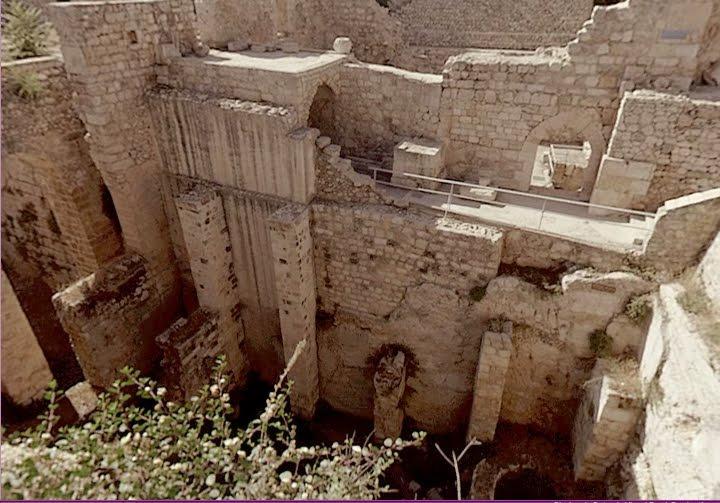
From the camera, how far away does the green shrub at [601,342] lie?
7.22 metres

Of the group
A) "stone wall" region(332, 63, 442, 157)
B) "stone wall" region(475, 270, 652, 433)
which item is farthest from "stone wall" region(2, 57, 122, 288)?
"stone wall" region(475, 270, 652, 433)

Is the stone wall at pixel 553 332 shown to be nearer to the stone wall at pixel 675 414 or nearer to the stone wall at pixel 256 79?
the stone wall at pixel 675 414

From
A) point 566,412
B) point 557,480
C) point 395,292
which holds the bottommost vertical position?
point 557,480

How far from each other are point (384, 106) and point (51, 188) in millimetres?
6421

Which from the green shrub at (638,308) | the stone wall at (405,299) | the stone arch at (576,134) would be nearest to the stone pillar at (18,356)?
the stone wall at (405,299)

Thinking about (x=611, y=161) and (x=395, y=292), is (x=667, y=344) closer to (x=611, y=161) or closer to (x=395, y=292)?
(x=611, y=161)

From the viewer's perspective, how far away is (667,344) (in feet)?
19.8

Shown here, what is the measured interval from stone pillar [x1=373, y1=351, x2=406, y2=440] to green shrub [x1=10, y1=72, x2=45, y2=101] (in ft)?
23.3

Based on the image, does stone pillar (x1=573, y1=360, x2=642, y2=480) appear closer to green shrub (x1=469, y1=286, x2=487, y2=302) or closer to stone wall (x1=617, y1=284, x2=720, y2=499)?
stone wall (x1=617, y1=284, x2=720, y2=499)

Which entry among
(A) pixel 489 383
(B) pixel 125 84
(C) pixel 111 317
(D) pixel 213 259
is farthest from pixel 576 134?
(C) pixel 111 317

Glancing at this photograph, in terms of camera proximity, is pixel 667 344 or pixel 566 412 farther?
pixel 566 412

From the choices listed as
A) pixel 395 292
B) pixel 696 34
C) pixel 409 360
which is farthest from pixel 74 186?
pixel 696 34

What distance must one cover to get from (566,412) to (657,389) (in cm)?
231

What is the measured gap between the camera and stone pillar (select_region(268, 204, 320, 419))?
7758 mm
